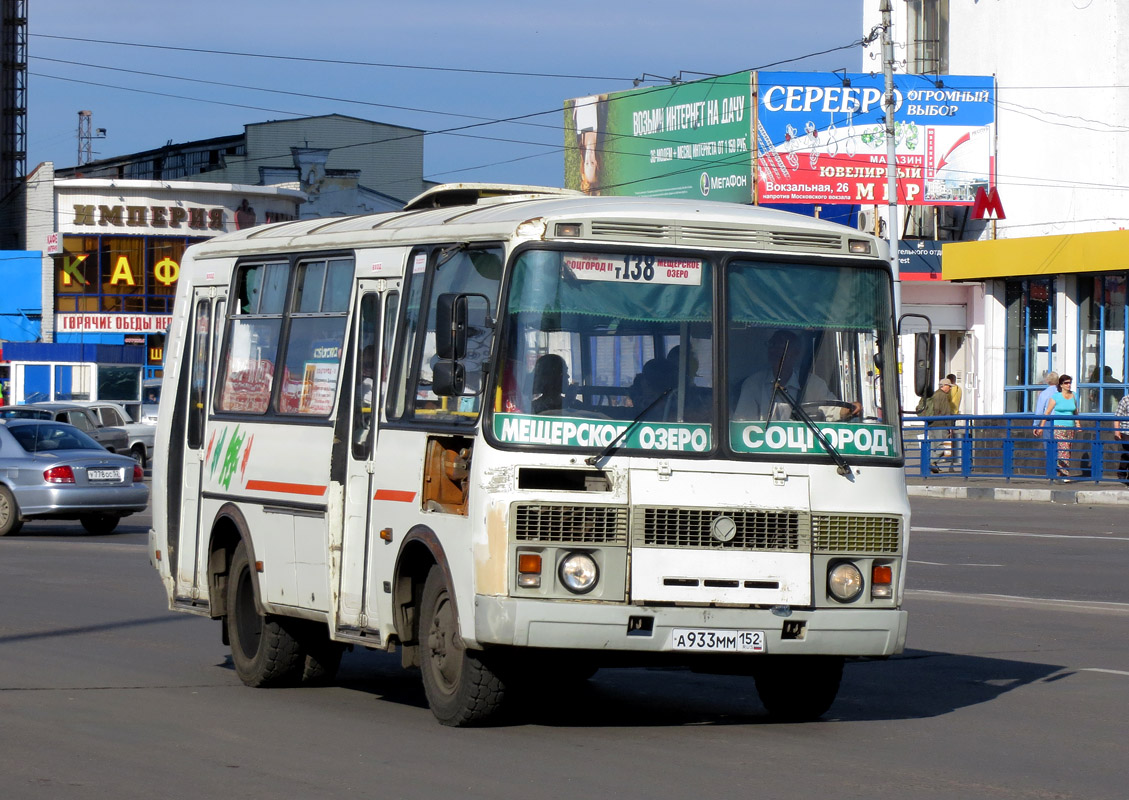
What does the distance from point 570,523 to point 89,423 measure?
3238 cm

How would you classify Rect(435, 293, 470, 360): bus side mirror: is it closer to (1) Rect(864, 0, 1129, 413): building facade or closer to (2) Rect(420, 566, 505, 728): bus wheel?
(2) Rect(420, 566, 505, 728): bus wheel

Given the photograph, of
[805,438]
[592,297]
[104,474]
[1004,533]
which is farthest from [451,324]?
[104,474]

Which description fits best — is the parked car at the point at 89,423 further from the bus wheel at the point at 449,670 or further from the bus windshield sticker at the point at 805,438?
the bus windshield sticker at the point at 805,438

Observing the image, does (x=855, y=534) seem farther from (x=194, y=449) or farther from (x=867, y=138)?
(x=867, y=138)

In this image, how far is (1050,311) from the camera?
4041 centimetres

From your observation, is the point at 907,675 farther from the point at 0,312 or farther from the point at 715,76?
the point at 0,312

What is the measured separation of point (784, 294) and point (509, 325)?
1.38 meters

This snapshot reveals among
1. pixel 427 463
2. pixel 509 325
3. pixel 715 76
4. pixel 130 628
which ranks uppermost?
pixel 715 76

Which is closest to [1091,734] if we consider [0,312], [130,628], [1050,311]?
[130,628]

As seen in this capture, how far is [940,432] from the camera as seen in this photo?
32.8 meters

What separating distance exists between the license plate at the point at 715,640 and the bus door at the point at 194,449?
13.0 feet

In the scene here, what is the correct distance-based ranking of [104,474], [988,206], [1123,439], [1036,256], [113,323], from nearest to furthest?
1. [104,474]
2. [1123,439]
3. [1036,256]
4. [988,206]
5. [113,323]

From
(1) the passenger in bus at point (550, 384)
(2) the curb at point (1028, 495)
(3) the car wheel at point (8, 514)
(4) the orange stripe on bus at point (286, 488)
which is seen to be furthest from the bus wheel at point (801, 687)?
(2) the curb at point (1028, 495)

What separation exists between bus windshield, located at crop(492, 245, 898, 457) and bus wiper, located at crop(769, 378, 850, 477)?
0.04 ft
